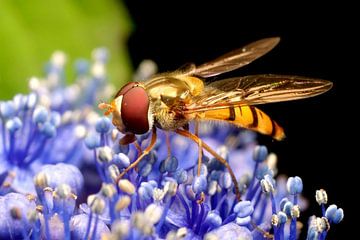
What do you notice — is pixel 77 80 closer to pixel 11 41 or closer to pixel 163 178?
pixel 11 41

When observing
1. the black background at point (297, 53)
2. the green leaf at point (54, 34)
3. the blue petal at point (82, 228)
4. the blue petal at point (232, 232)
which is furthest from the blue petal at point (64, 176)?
the black background at point (297, 53)

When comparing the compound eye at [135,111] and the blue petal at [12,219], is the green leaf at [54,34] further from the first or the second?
the blue petal at [12,219]

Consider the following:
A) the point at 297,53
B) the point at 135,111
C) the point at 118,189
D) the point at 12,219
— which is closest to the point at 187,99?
the point at 135,111

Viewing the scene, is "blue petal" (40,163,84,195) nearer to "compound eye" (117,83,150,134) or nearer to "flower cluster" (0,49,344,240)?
"flower cluster" (0,49,344,240)

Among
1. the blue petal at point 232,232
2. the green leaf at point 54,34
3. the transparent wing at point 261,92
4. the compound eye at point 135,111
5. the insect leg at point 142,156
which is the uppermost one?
the green leaf at point 54,34

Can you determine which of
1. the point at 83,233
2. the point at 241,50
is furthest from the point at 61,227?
the point at 241,50

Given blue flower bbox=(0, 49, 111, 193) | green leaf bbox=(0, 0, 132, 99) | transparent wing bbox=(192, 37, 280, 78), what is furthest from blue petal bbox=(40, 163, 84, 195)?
green leaf bbox=(0, 0, 132, 99)

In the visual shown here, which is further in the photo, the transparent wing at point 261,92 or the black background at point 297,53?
the black background at point 297,53
